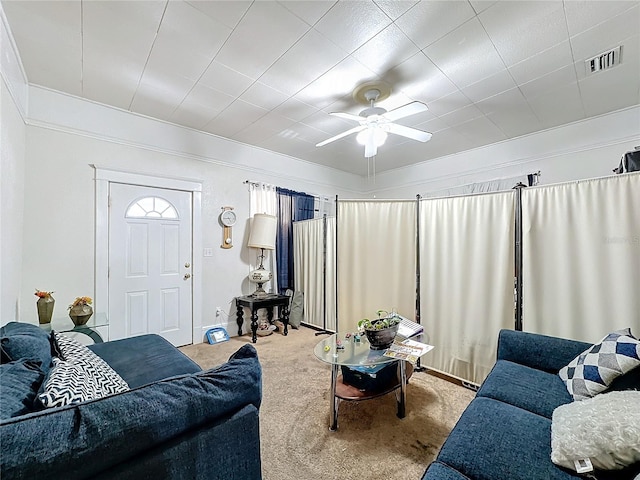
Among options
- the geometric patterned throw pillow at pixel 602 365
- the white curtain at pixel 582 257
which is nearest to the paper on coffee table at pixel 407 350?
the geometric patterned throw pillow at pixel 602 365

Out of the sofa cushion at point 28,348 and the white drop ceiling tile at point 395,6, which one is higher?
the white drop ceiling tile at point 395,6

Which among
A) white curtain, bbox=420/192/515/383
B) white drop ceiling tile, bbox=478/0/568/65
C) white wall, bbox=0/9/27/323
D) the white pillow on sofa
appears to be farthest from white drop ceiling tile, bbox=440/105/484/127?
white wall, bbox=0/9/27/323

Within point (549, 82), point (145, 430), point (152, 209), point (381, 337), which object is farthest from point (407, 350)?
point (152, 209)

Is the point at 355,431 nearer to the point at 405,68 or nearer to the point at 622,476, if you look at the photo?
the point at 622,476

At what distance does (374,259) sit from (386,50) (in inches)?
76.5

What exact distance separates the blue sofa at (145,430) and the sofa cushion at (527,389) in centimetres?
137

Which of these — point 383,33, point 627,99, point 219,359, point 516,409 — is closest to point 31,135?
point 219,359

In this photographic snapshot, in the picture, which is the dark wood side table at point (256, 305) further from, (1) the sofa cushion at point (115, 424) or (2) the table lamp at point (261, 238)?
(1) the sofa cushion at point (115, 424)

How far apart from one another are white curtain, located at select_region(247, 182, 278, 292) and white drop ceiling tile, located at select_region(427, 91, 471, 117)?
2.48 meters

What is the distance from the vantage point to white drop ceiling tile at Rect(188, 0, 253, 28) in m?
1.83

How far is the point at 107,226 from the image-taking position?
10.4 ft

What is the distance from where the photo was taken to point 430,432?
6.34 ft

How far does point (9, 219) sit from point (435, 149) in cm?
486

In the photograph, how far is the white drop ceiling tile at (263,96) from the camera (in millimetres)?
2783
